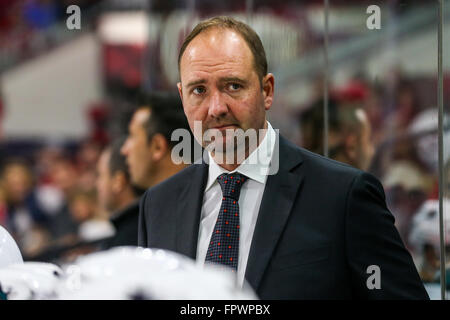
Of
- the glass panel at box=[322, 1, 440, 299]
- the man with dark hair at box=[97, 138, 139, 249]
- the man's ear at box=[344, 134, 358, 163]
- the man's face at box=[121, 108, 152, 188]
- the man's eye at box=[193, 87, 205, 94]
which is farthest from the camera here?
the man with dark hair at box=[97, 138, 139, 249]

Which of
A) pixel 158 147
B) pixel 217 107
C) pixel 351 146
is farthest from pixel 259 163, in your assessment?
pixel 158 147

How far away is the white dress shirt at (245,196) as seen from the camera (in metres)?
1.58

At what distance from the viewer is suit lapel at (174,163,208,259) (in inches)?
62.4

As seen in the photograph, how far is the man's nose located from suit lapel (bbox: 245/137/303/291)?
0.18m

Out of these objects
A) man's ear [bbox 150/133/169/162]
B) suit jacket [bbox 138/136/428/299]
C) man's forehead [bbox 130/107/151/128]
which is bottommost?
suit jacket [bbox 138/136/428/299]

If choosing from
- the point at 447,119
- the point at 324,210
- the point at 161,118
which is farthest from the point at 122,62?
the point at 324,210

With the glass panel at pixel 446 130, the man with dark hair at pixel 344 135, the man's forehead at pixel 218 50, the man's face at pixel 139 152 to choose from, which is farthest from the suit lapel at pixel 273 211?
the man's face at pixel 139 152

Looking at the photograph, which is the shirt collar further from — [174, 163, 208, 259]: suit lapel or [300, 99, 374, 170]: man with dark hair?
[300, 99, 374, 170]: man with dark hair

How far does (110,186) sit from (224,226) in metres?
1.55

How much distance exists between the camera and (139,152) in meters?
2.67

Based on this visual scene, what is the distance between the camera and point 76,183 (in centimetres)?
755

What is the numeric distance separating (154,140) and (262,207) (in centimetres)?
113

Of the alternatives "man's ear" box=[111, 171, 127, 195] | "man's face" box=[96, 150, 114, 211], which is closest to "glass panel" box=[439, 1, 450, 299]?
"man's ear" box=[111, 171, 127, 195]

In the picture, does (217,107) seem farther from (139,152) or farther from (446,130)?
(139,152)
